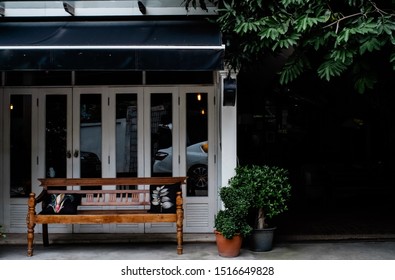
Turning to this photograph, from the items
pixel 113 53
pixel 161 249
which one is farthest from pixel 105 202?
pixel 113 53

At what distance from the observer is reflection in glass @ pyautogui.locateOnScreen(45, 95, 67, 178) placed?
342 inches

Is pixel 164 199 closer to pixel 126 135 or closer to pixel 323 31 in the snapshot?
pixel 126 135

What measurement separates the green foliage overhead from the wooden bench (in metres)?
2.45

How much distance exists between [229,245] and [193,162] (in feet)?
5.93

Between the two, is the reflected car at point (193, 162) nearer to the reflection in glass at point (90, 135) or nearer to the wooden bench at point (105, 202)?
the wooden bench at point (105, 202)

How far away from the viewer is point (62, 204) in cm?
752

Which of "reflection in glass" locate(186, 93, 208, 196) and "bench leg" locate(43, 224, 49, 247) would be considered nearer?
"bench leg" locate(43, 224, 49, 247)

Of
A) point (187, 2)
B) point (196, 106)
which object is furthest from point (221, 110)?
point (187, 2)

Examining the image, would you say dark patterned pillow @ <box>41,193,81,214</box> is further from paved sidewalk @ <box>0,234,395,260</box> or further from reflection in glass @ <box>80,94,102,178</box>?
reflection in glass @ <box>80,94,102,178</box>

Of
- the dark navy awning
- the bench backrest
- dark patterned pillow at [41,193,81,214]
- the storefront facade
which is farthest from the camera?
the storefront facade

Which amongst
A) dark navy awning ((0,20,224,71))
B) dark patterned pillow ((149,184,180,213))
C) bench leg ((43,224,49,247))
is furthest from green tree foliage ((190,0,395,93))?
bench leg ((43,224,49,247))

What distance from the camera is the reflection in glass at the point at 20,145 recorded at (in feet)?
28.5

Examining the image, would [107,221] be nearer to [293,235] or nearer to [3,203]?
[3,203]

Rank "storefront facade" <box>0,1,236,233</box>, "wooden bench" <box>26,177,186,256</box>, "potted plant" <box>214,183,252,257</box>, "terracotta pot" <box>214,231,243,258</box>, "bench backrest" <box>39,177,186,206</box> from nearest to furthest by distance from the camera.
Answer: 1. "potted plant" <box>214,183,252,257</box>
2. "terracotta pot" <box>214,231,243,258</box>
3. "wooden bench" <box>26,177,186,256</box>
4. "bench backrest" <box>39,177,186,206</box>
5. "storefront facade" <box>0,1,236,233</box>
